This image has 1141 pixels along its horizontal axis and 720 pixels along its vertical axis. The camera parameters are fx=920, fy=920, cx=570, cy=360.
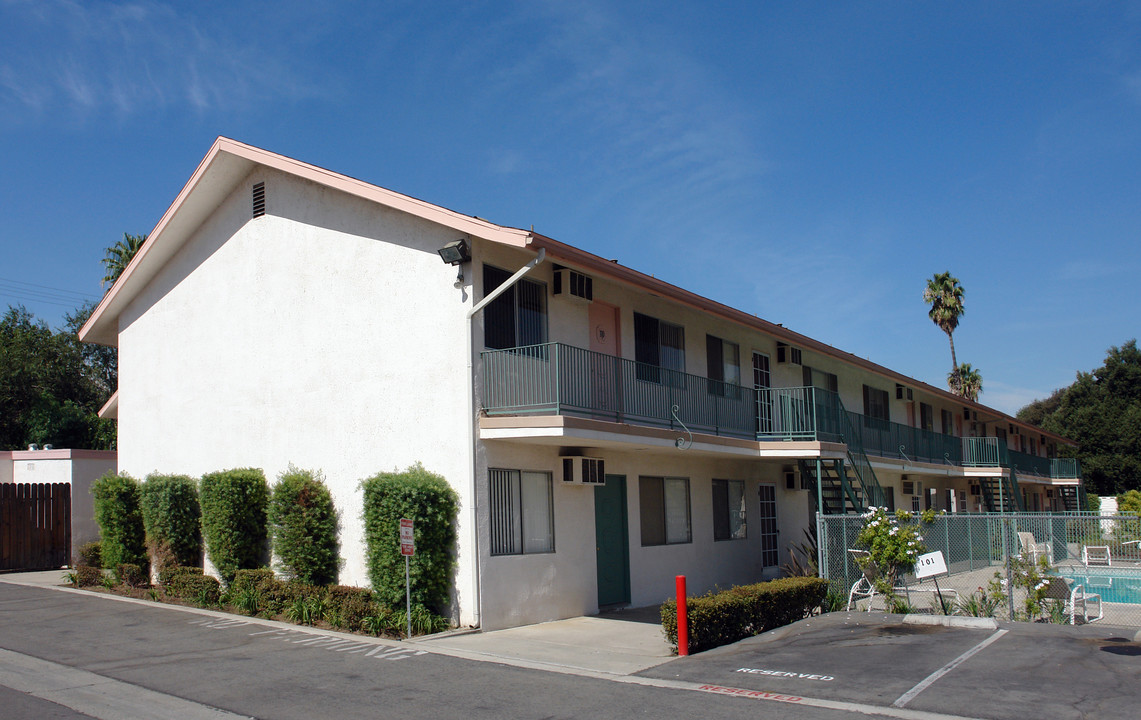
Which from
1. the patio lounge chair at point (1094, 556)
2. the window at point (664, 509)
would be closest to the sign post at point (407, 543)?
the window at point (664, 509)

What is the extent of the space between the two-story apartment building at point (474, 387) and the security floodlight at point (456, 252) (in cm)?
4

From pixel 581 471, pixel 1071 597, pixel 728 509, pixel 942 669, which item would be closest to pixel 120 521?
pixel 581 471

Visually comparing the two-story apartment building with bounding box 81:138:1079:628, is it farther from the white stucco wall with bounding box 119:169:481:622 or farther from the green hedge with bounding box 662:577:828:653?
the green hedge with bounding box 662:577:828:653

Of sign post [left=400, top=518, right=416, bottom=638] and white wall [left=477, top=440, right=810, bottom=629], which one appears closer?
sign post [left=400, top=518, right=416, bottom=638]

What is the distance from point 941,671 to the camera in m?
9.85

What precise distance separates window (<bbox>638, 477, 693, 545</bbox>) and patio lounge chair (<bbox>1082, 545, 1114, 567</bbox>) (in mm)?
7113

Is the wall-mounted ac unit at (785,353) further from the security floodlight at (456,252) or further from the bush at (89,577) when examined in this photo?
the bush at (89,577)

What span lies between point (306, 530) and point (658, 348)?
754 cm

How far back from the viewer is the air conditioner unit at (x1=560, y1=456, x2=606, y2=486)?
14852 mm

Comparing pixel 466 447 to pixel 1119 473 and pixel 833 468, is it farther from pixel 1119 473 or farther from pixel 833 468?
pixel 1119 473

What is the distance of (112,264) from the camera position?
114ft

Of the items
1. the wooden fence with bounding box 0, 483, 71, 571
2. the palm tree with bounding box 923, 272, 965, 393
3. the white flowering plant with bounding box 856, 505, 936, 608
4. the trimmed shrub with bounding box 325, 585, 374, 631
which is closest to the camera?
the trimmed shrub with bounding box 325, 585, 374, 631

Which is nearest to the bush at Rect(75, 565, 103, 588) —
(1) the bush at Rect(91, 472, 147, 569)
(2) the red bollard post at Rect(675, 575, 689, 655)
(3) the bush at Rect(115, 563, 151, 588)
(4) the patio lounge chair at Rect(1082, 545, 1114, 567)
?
(1) the bush at Rect(91, 472, 147, 569)

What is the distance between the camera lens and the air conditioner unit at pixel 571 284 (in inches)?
599
